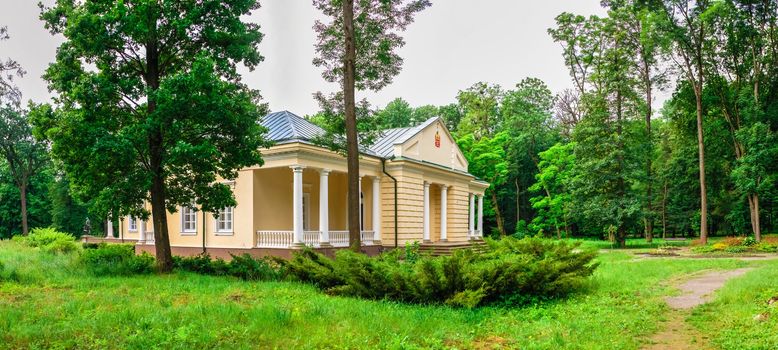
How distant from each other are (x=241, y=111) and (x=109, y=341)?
8.06 meters

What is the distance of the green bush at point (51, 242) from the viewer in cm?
1967

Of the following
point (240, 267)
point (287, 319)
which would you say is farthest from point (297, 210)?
point (287, 319)

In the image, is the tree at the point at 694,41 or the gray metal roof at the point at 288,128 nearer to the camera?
the gray metal roof at the point at 288,128

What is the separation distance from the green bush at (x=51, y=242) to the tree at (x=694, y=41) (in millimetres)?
29877

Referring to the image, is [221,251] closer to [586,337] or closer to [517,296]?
[517,296]

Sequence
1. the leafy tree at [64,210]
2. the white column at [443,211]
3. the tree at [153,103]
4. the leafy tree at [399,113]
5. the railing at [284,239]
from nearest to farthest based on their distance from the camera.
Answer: the tree at [153,103] → the railing at [284,239] → the white column at [443,211] → the leafy tree at [64,210] → the leafy tree at [399,113]

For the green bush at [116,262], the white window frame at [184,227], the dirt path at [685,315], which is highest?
the white window frame at [184,227]

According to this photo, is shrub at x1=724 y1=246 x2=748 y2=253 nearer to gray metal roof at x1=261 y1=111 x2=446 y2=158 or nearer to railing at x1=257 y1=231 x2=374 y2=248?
gray metal roof at x1=261 y1=111 x2=446 y2=158

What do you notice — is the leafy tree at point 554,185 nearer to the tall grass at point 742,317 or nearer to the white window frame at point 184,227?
the white window frame at point 184,227

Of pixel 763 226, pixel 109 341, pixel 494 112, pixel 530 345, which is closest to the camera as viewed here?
pixel 109 341

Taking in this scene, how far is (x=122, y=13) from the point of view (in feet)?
40.1

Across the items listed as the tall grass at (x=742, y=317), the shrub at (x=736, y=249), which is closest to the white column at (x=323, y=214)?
the tall grass at (x=742, y=317)

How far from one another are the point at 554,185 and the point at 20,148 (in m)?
41.0

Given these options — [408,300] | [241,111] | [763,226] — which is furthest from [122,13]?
[763,226]
